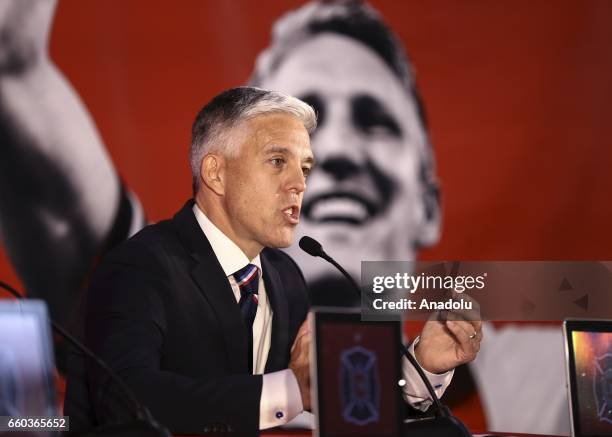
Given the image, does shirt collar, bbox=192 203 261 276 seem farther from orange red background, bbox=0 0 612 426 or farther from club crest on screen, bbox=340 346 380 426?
orange red background, bbox=0 0 612 426

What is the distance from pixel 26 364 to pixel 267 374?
459mm

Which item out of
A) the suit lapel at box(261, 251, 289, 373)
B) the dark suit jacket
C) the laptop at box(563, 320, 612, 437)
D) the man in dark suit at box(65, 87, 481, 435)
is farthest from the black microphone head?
the laptop at box(563, 320, 612, 437)

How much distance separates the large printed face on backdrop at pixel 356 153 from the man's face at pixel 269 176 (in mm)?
1307

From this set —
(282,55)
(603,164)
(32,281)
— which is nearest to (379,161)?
(282,55)

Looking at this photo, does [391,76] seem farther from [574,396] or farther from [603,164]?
[574,396]

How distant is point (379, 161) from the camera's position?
3.42m

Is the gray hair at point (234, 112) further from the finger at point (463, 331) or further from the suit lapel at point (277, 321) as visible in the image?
the finger at point (463, 331)

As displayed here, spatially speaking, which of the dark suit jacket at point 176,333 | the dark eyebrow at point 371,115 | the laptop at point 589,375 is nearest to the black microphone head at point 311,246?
the dark suit jacket at point 176,333

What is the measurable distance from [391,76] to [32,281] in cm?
155

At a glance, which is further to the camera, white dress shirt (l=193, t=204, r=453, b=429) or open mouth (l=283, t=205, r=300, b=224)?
open mouth (l=283, t=205, r=300, b=224)

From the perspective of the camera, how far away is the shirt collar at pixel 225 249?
2.07m

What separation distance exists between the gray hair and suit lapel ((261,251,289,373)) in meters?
0.32

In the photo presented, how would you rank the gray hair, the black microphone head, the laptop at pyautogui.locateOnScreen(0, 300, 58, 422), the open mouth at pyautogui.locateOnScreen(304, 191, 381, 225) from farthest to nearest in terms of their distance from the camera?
the open mouth at pyautogui.locateOnScreen(304, 191, 381, 225) < the gray hair < the black microphone head < the laptop at pyautogui.locateOnScreen(0, 300, 58, 422)

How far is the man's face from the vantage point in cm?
202
